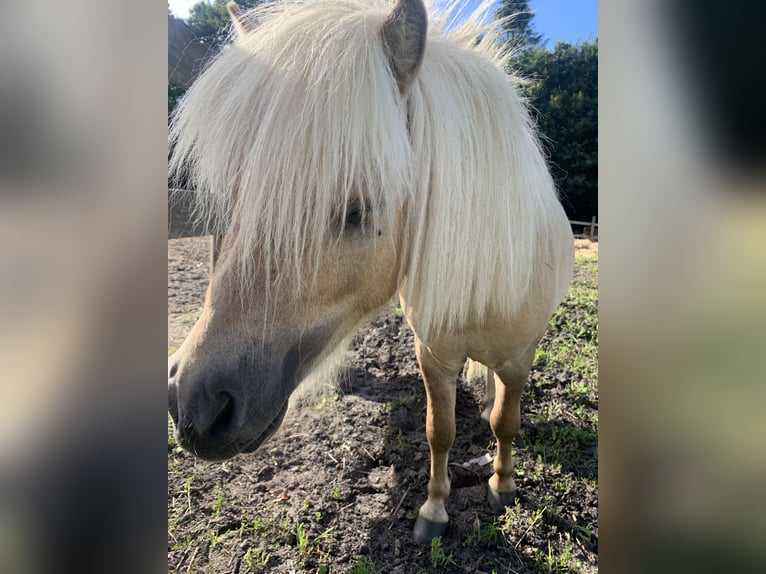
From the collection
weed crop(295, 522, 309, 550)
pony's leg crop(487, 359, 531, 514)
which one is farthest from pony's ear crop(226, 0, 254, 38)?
weed crop(295, 522, 309, 550)

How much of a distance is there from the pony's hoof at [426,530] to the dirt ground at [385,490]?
0.04m

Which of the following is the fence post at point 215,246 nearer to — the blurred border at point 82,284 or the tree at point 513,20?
the blurred border at point 82,284

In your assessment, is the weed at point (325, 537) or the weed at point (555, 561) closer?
the weed at point (555, 561)

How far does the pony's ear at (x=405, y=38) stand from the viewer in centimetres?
97

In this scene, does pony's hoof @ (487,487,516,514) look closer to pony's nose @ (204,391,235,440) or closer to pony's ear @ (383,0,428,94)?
pony's nose @ (204,391,235,440)

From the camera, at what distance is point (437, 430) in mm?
1941

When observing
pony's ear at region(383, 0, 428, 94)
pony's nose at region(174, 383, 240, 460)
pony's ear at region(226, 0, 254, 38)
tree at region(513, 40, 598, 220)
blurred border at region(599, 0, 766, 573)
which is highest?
tree at region(513, 40, 598, 220)

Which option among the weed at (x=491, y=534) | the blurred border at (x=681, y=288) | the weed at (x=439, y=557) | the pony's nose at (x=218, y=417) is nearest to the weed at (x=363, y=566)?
the weed at (x=439, y=557)

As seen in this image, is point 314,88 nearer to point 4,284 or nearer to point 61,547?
point 4,284

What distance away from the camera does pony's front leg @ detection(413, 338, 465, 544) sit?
184cm

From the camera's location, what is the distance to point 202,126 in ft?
3.66

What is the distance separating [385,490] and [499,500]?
59cm

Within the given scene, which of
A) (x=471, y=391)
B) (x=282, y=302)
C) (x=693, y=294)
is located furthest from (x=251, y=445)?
(x=471, y=391)

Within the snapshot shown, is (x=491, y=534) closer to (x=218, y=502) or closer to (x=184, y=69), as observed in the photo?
(x=218, y=502)
